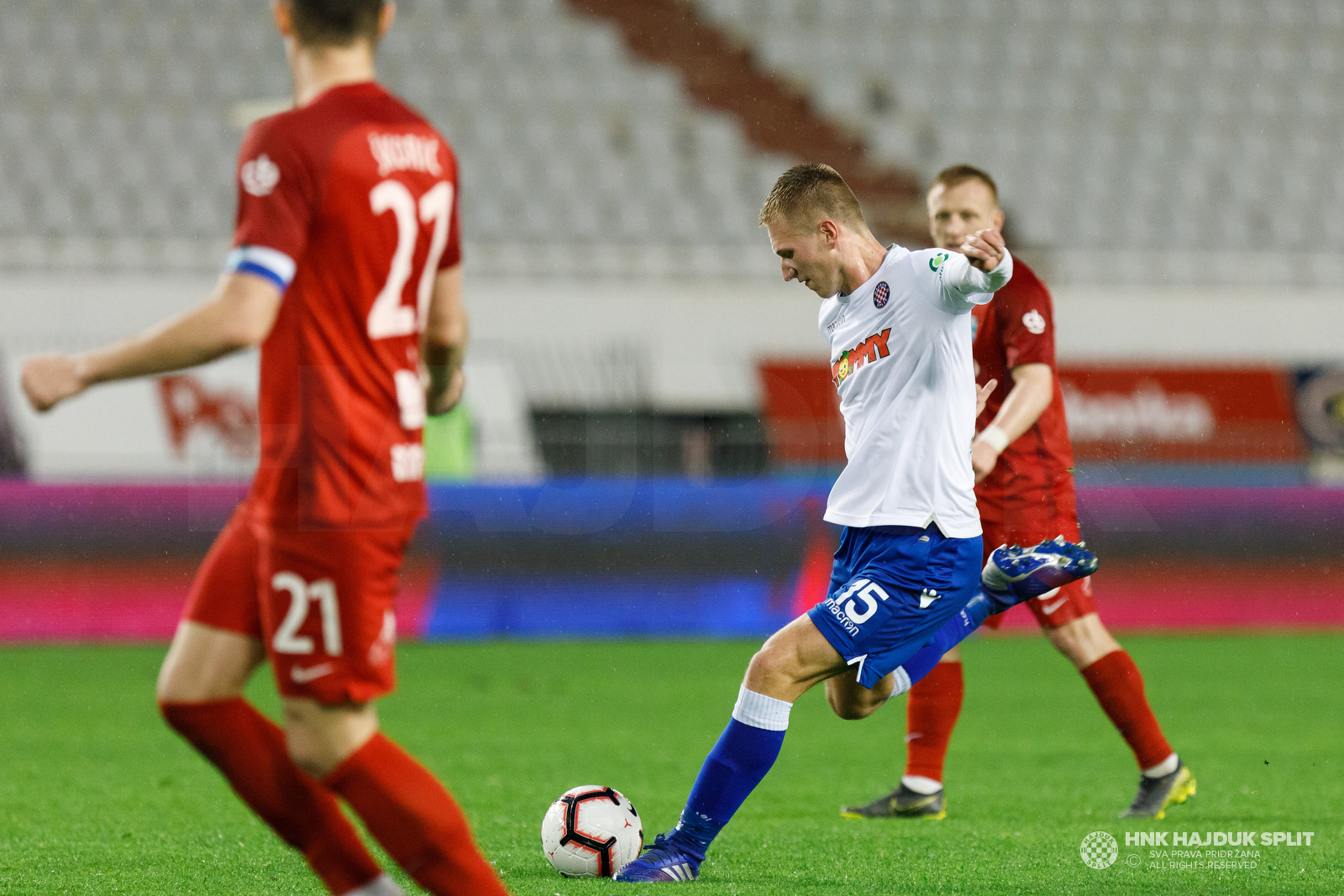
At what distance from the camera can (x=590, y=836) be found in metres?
4.18

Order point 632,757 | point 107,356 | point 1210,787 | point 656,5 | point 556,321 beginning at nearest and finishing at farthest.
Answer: point 107,356 < point 1210,787 < point 632,757 < point 556,321 < point 656,5

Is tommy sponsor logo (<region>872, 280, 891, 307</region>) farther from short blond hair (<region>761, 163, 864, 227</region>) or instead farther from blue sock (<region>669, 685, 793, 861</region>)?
blue sock (<region>669, 685, 793, 861</region>)

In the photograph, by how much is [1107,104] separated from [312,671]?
51.5 feet

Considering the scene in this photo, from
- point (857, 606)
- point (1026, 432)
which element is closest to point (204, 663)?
point (857, 606)

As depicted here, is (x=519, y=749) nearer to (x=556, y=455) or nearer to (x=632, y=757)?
(x=632, y=757)

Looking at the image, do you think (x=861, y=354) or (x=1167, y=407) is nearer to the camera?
(x=861, y=354)

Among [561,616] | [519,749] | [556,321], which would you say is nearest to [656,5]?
[556,321]

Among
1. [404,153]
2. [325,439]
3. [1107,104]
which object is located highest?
[1107,104]

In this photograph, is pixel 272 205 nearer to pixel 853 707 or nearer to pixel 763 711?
pixel 763 711

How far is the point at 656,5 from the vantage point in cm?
1644

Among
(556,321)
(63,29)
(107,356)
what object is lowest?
(556,321)

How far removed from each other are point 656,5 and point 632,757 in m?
11.6

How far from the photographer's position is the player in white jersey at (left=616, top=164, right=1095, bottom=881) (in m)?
3.91

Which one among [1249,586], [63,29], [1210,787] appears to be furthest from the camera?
[63,29]
